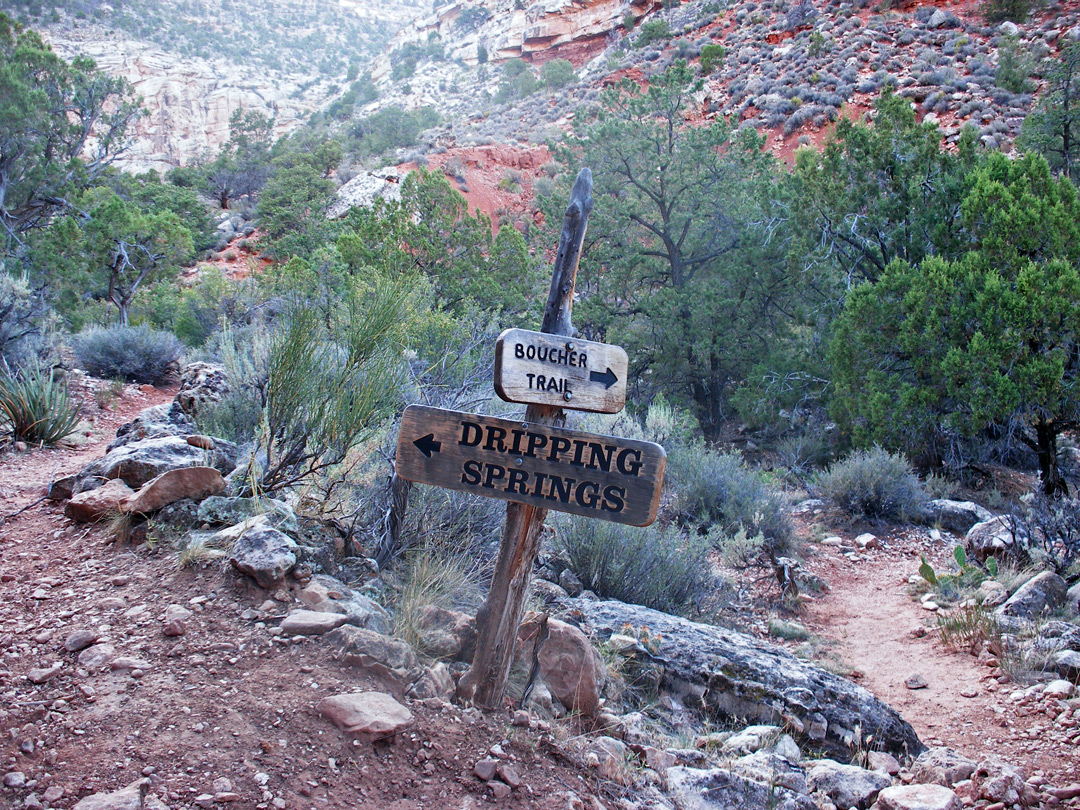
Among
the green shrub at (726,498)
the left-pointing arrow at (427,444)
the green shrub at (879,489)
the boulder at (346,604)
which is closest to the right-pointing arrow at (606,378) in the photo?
the left-pointing arrow at (427,444)

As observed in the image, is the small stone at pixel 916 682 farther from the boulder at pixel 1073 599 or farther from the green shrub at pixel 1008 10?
the green shrub at pixel 1008 10

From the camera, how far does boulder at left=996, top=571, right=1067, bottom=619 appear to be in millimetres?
4773

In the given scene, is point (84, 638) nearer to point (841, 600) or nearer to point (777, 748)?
point (777, 748)

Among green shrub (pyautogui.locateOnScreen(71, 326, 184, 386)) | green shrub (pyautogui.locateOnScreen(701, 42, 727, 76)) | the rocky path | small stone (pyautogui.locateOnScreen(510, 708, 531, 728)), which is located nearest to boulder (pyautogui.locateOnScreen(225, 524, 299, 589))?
the rocky path

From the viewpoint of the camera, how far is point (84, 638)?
8.34ft

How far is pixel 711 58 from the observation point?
31688 mm

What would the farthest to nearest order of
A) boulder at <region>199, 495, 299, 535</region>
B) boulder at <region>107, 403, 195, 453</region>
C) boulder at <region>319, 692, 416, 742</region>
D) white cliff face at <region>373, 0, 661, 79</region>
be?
1. white cliff face at <region>373, 0, 661, 79</region>
2. boulder at <region>107, 403, 195, 453</region>
3. boulder at <region>199, 495, 299, 535</region>
4. boulder at <region>319, 692, 416, 742</region>

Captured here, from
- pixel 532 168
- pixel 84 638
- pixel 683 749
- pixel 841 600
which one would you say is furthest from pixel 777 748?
pixel 532 168

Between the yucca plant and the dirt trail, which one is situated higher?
the yucca plant

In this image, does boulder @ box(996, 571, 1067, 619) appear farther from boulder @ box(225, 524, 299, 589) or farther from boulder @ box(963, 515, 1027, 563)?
boulder @ box(225, 524, 299, 589)

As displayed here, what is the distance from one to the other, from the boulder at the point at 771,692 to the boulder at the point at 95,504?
2732 mm

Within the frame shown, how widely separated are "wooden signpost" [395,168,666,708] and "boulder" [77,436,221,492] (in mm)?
2295

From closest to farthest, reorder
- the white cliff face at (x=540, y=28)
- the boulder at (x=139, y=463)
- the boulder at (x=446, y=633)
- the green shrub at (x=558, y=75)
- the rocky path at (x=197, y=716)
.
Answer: the rocky path at (x=197, y=716)
the boulder at (x=446, y=633)
the boulder at (x=139, y=463)
the green shrub at (x=558, y=75)
the white cliff face at (x=540, y=28)

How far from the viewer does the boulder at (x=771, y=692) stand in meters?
3.32
